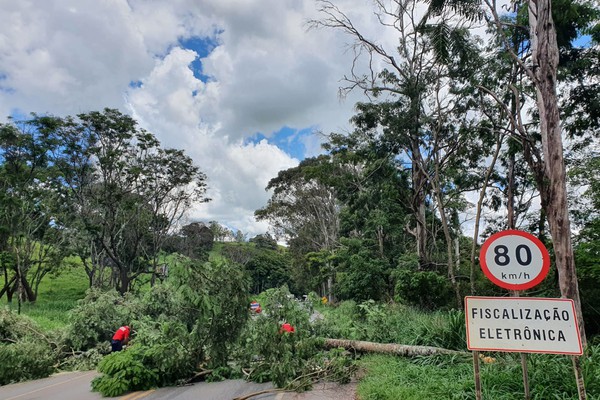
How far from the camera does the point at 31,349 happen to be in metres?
10.5

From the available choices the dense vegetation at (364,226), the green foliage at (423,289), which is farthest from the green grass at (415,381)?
the green foliage at (423,289)

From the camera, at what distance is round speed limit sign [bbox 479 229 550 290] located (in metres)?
4.27

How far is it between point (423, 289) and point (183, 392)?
1018 centimetres

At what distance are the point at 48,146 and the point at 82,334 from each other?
14300mm

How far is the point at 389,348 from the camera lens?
29.0 feet

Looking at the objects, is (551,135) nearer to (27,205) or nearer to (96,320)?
(96,320)

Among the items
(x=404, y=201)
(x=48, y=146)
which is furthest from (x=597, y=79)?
(x=48, y=146)

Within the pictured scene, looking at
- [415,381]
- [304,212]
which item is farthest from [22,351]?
[304,212]

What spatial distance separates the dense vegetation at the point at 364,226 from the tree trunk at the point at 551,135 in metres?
0.03

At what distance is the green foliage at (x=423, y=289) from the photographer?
14.8 m

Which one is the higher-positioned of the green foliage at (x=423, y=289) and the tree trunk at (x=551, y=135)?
the tree trunk at (x=551, y=135)

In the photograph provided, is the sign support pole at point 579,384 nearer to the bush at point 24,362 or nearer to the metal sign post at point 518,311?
the metal sign post at point 518,311

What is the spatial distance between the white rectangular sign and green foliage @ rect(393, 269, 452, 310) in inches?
422

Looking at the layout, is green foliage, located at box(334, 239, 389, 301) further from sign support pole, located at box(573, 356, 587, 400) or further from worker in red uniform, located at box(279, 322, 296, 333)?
sign support pole, located at box(573, 356, 587, 400)
